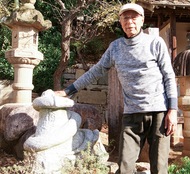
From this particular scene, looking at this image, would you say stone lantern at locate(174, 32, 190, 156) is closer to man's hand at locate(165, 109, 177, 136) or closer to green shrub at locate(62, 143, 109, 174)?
green shrub at locate(62, 143, 109, 174)

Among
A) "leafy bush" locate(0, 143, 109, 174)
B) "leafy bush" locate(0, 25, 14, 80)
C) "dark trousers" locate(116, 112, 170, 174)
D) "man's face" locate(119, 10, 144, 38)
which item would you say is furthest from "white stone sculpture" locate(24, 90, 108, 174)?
"leafy bush" locate(0, 25, 14, 80)

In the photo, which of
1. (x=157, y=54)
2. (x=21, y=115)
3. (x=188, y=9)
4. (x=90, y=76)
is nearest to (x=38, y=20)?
(x=21, y=115)

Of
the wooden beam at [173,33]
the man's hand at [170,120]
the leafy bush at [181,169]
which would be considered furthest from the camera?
the wooden beam at [173,33]

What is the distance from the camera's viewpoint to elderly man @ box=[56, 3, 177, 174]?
2.46 metres

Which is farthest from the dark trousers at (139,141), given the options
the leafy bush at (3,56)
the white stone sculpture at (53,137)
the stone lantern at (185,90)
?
the leafy bush at (3,56)

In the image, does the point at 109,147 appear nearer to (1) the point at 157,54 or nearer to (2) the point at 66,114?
(2) the point at 66,114

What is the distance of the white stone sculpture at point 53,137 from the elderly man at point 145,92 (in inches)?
27.2

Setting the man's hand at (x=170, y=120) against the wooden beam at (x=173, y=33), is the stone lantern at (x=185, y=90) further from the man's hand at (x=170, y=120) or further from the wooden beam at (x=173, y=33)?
the wooden beam at (x=173, y=33)

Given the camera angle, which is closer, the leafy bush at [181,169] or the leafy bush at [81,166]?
the leafy bush at [81,166]

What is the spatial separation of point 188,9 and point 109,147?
480 cm

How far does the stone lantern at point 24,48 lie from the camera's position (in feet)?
18.3

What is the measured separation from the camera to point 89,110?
4.65 metres

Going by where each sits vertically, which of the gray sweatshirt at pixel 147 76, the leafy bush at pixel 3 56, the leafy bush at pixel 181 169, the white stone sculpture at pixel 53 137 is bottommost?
the leafy bush at pixel 181 169

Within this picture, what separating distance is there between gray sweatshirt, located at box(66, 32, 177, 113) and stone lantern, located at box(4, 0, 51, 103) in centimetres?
344
